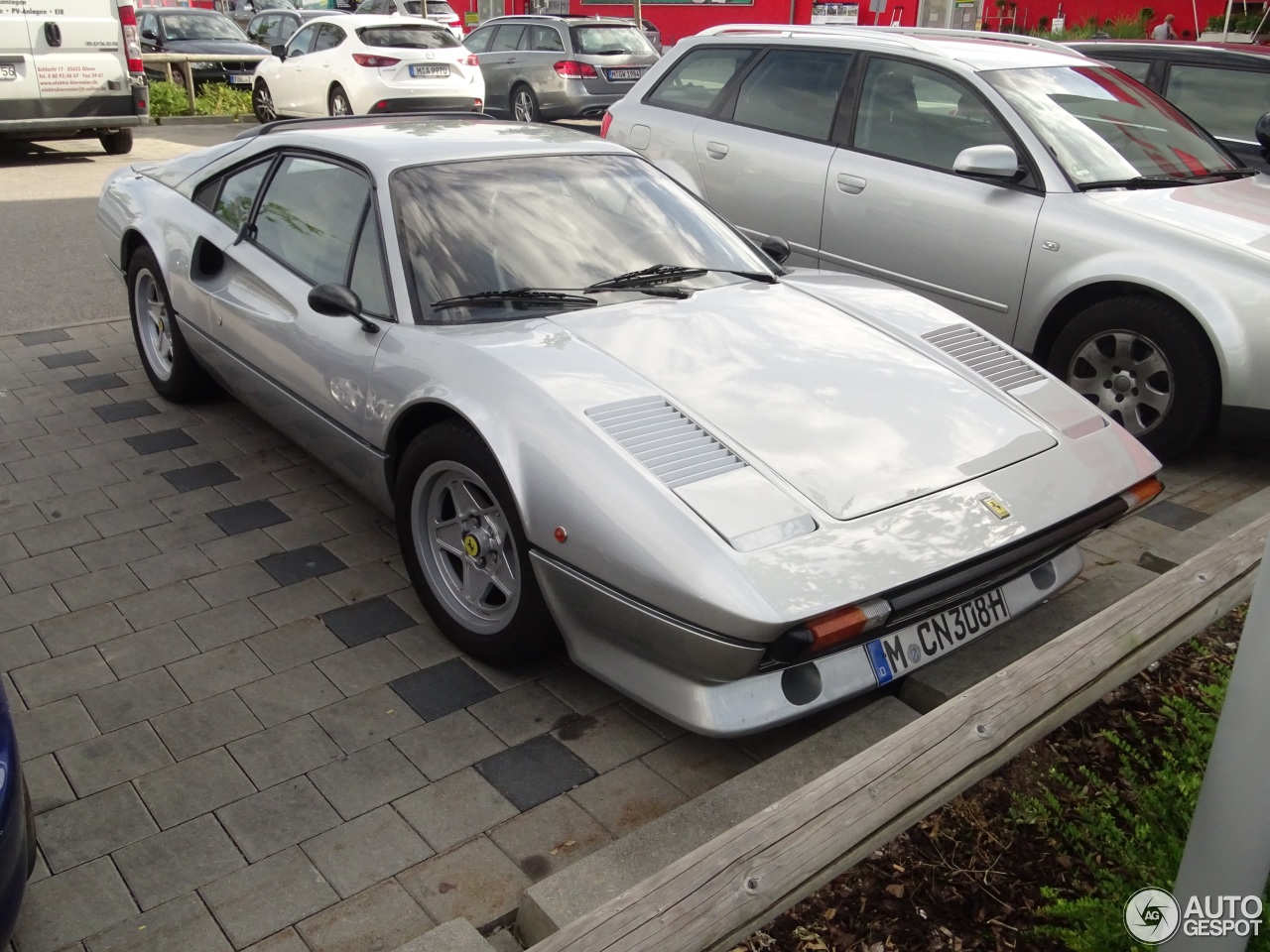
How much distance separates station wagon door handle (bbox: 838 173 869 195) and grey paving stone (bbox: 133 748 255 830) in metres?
4.33

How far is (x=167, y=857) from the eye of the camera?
2.76 metres

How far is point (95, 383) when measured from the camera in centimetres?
596

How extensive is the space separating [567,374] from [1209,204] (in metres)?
3.59

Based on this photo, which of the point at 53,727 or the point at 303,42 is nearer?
the point at 53,727

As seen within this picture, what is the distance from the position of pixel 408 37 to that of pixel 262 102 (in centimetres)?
291

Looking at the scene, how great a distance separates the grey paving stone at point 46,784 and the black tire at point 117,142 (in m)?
11.9

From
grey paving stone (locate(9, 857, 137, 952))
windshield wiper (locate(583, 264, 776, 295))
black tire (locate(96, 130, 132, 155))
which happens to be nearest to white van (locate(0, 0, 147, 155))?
black tire (locate(96, 130, 132, 155))

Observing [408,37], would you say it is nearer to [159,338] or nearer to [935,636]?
[159,338]

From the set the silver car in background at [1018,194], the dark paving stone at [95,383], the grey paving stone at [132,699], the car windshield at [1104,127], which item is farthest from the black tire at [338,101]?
the grey paving stone at [132,699]

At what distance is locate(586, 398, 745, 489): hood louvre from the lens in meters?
3.06

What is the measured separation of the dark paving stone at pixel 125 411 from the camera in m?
5.52

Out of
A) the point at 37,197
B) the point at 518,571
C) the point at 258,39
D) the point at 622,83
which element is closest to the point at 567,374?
the point at 518,571

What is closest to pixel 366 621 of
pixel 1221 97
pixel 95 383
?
pixel 95 383

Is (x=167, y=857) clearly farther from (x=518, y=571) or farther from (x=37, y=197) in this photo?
(x=37, y=197)
